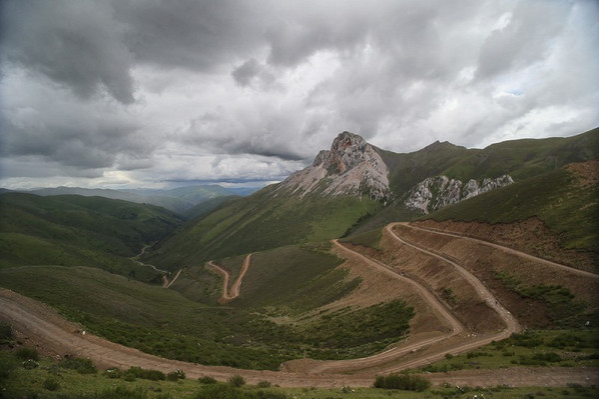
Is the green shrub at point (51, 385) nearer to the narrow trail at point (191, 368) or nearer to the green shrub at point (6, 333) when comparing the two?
the narrow trail at point (191, 368)

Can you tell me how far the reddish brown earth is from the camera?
23.3 m

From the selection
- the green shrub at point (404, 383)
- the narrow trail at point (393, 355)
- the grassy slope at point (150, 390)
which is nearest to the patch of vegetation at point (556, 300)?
the narrow trail at point (393, 355)

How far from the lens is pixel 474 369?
2303 cm

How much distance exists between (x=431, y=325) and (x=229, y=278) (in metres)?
98.4

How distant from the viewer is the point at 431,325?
3847 centimetres

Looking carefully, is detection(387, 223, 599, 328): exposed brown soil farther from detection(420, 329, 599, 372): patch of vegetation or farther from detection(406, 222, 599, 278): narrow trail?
detection(420, 329, 599, 372): patch of vegetation

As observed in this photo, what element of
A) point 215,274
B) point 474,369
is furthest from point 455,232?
point 215,274

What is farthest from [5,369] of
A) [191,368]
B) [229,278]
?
[229,278]

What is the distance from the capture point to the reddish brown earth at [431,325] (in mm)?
23312

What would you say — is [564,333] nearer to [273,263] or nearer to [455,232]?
[455,232]

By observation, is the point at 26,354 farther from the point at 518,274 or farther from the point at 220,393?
the point at 518,274

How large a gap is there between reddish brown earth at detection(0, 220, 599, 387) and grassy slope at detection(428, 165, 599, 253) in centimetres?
762

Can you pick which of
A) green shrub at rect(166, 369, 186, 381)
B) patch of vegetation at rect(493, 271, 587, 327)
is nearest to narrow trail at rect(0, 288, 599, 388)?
green shrub at rect(166, 369, 186, 381)

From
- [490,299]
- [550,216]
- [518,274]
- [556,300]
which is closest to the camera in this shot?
[556,300]
